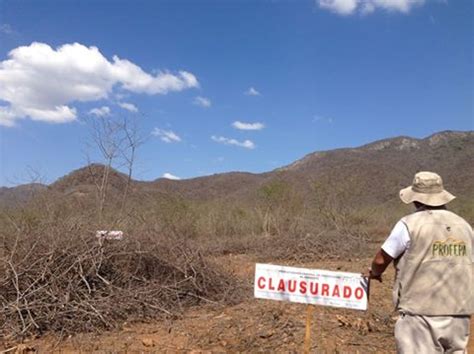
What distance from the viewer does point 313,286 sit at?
384cm

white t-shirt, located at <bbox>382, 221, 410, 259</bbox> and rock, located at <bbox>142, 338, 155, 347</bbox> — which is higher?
white t-shirt, located at <bbox>382, 221, 410, 259</bbox>

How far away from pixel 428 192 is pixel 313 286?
1132 millimetres

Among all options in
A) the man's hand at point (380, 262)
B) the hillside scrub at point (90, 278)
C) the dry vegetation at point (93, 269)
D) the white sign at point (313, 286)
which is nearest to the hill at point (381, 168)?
the dry vegetation at point (93, 269)

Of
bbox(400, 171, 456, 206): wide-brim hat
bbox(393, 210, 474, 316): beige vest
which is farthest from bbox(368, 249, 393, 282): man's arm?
bbox(400, 171, 456, 206): wide-brim hat

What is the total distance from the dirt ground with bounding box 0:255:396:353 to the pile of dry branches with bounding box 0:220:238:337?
0.82 feet

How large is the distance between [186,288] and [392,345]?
9.33 feet

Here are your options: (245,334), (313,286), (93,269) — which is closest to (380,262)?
(313,286)

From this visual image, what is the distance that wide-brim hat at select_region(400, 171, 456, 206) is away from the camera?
10.3ft

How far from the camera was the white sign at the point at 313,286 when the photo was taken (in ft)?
12.1

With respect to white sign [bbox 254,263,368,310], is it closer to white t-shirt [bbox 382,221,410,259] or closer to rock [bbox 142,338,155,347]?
white t-shirt [bbox 382,221,410,259]

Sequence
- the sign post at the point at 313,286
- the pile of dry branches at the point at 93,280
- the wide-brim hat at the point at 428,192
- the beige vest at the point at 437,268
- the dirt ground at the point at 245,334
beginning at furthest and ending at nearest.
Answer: the pile of dry branches at the point at 93,280 → the dirt ground at the point at 245,334 → the sign post at the point at 313,286 → the wide-brim hat at the point at 428,192 → the beige vest at the point at 437,268

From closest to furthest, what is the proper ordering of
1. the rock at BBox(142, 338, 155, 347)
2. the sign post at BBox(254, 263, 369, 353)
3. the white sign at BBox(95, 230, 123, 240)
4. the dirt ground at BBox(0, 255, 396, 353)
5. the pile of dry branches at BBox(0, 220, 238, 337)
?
the sign post at BBox(254, 263, 369, 353), the dirt ground at BBox(0, 255, 396, 353), the rock at BBox(142, 338, 155, 347), the pile of dry branches at BBox(0, 220, 238, 337), the white sign at BBox(95, 230, 123, 240)

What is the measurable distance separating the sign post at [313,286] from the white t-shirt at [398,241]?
606 mm

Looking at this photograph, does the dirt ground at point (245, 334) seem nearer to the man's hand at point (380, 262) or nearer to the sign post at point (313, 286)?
the sign post at point (313, 286)
